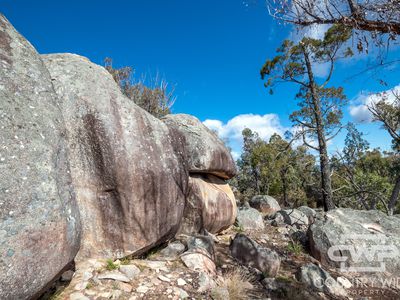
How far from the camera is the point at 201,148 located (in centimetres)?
734

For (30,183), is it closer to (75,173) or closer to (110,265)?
(75,173)

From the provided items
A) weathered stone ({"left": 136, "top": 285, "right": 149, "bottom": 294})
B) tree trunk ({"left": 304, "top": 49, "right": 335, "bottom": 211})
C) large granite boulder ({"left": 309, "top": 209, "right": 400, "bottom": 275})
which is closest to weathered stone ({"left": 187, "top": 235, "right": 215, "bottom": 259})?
weathered stone ({"left": 136, "top": 285, "right": 149, "bottom": 294})

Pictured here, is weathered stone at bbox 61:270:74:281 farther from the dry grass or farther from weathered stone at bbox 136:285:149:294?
the dry grass

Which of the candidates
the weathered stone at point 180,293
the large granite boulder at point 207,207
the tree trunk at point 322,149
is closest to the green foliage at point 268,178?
the tree trunk at point 322,149

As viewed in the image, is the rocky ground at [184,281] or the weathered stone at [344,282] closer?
the rocky ground at [184,281]

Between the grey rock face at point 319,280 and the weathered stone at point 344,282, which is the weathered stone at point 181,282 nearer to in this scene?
the grey rock face at point 319,280

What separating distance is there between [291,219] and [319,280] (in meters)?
4.80

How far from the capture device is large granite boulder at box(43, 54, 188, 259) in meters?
4.39

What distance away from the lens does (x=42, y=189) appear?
297 centimetres

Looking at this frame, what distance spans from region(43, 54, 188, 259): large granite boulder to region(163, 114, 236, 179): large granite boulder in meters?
2.24

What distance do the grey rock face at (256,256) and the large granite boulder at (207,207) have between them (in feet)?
3.62

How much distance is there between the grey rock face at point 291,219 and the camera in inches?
377

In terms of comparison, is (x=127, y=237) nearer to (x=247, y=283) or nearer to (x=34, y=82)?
(x=247, y=283)

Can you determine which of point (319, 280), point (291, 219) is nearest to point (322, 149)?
point (291, 219)
